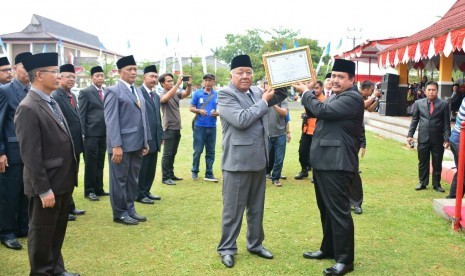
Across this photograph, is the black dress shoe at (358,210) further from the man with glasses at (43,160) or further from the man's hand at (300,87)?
the man with glasses at (43,160)

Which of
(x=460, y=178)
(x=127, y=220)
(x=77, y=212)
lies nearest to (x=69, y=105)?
(x=77, y=212)

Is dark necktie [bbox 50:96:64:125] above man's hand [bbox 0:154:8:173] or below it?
above

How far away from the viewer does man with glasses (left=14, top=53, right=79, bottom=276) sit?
11.4 ft

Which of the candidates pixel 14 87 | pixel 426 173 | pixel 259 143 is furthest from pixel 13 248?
pixel 426 173

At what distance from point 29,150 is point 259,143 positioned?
2.07 meters

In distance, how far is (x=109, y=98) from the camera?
18.4 ft

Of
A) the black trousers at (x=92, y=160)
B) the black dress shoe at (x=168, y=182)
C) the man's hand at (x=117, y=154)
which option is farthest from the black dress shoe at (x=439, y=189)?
the black trousers at (x=92, y=160)

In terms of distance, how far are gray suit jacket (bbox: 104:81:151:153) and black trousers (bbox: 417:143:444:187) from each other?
4.86 metres

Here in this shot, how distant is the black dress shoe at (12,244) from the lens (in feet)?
15.5

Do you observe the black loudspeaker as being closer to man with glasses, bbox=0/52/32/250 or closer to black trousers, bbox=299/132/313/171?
black trousers, bbox=299/132/313/171

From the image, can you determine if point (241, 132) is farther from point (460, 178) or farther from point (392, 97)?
point (392, 97)

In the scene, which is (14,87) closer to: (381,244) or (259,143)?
(259,143)

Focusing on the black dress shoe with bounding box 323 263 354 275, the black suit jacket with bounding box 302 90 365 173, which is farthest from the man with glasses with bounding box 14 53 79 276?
the black dress shoe with bounding box 323 263 354 275

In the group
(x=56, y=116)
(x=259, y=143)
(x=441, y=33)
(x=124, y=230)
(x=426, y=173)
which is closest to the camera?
(x=56, y=116)
